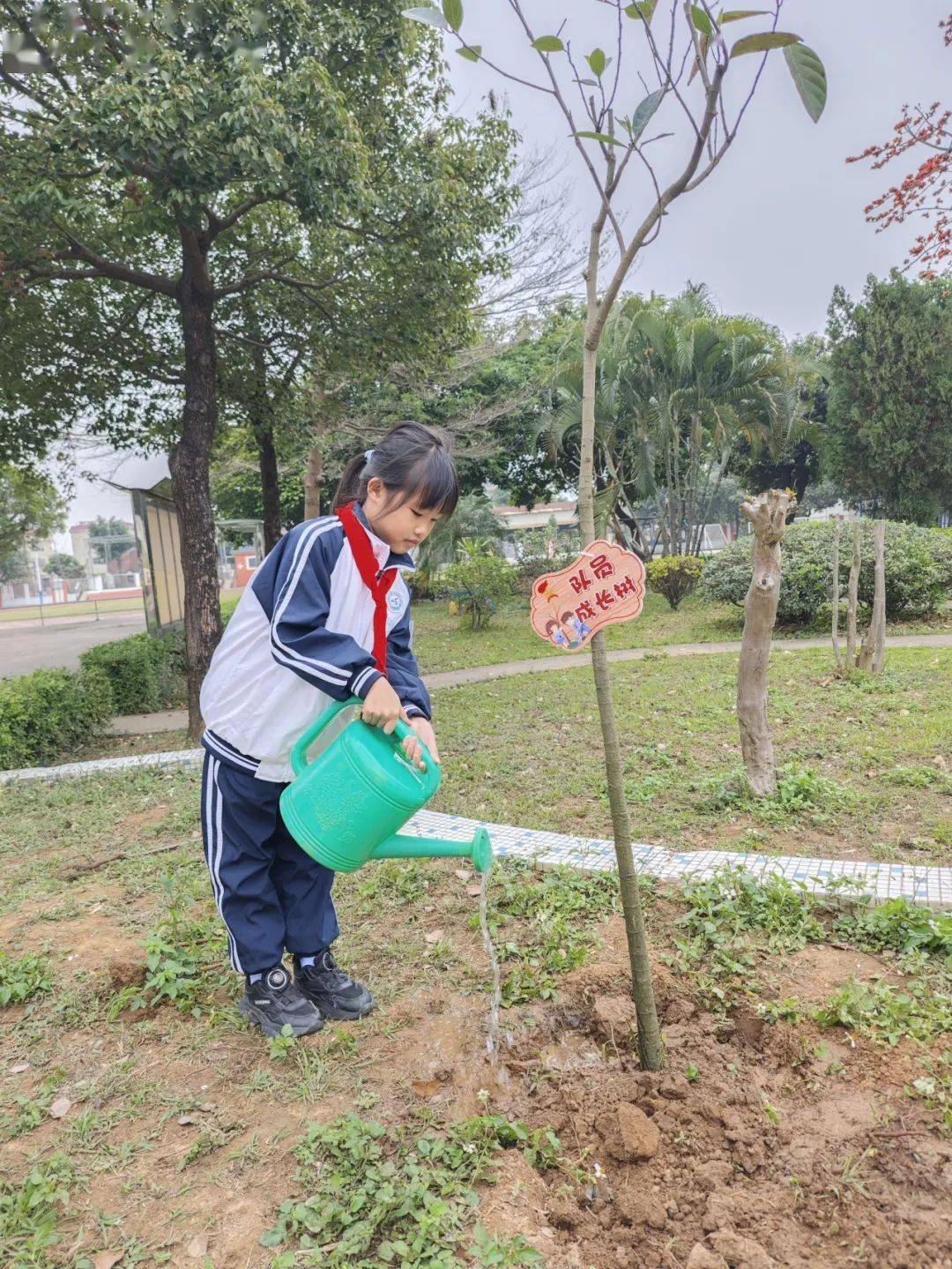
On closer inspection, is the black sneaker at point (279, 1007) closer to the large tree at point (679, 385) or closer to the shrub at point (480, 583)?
the shrub at point (480, 583)

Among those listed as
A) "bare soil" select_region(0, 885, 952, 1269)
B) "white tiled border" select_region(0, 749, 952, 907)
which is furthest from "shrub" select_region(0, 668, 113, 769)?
"bare soil" select_region(0, 885, 952, 1269)

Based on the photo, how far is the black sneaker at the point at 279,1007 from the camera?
2188 mm

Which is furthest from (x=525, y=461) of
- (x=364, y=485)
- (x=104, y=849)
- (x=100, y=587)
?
(x=100, y=587)

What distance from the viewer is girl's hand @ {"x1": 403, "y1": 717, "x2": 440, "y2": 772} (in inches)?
70.1

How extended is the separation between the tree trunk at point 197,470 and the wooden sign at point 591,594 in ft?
16.9

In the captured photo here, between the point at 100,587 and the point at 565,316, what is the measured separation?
226 ft

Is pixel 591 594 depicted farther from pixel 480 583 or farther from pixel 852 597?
pixel 480 583

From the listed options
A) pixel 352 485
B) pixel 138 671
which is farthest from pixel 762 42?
pixel 138 671

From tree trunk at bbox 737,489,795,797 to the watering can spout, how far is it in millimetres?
2094

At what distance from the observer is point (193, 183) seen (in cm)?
504

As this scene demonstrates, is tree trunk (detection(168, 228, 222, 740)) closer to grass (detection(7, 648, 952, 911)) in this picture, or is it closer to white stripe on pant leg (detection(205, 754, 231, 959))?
grass (detection(7, 648, 952, 911))

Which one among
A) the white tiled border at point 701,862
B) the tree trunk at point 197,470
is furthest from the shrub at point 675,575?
the white tiled border at point 701,862

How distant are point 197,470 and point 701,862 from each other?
16.2 feet

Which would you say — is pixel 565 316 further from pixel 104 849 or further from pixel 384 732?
pixel 384 732
